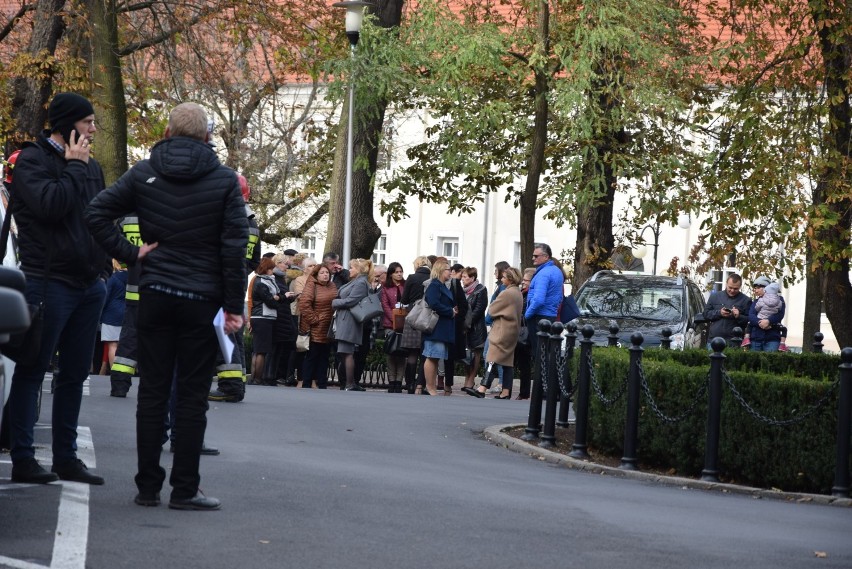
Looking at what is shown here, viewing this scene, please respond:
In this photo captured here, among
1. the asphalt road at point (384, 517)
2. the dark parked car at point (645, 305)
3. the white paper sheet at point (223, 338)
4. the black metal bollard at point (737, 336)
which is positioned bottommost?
the asphalt road at point (384, 517)

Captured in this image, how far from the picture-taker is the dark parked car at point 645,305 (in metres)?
22.2

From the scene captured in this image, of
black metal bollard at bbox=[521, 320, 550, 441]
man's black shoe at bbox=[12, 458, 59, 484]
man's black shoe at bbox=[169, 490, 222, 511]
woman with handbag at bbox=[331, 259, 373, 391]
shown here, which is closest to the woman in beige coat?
woman with handbag at bbox=[331, 259, 373, 391]

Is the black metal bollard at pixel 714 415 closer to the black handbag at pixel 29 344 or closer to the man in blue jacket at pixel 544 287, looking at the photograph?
the black handbag at pixel 29 344

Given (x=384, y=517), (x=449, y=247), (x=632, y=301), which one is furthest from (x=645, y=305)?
(x=449, y=247)

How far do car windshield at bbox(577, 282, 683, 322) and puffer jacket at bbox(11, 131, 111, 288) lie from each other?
15120 mm

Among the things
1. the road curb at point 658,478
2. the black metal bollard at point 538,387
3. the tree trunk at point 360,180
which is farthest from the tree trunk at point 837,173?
the road curb at point 658,478

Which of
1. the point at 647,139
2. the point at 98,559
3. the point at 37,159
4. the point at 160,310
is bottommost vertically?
the point at 98,559

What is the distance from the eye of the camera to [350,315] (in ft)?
68.0

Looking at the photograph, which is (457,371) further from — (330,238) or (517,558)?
(517,558)

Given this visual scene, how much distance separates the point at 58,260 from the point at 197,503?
148 centimetres

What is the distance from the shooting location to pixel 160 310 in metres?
7.53

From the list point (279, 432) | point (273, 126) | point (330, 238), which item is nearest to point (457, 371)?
point (330, 238)

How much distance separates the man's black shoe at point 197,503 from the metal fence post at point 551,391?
6183 mm

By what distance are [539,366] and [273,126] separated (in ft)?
111
